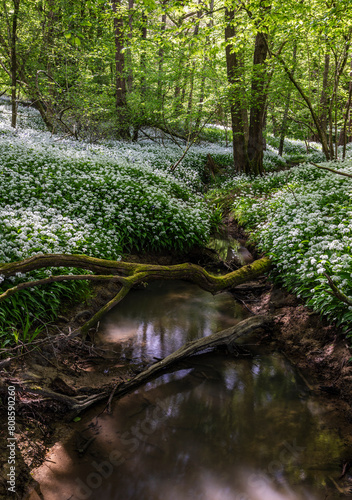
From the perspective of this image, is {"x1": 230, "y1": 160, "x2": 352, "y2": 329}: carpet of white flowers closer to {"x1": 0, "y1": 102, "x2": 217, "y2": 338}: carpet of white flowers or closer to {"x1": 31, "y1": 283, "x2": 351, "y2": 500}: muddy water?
{"x1": 31, "y1": 283, "x2": 351, "y2": 500}: muddy water

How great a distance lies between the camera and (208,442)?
3383 millimetres

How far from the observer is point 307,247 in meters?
5.59

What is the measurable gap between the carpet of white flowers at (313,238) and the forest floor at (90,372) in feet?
1.24

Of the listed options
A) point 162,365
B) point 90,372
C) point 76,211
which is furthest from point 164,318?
point 76,211

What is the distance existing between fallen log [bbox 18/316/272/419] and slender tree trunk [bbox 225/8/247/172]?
9616 millimetres

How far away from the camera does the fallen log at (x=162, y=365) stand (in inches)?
137

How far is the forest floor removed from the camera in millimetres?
3039

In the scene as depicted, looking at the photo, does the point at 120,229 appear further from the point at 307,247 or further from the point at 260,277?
the point at 307,247

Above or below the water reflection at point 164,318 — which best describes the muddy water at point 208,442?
below

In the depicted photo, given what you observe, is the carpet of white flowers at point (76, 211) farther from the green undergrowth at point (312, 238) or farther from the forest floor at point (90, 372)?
the green undergrowth at point (312, 238)

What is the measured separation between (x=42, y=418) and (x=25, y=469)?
51cm

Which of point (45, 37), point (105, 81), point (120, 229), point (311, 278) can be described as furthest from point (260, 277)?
point (105, 81)

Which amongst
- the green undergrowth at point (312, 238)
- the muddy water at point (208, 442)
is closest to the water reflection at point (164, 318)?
the muddy water at point (208, 442)

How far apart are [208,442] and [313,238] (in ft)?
11.9
